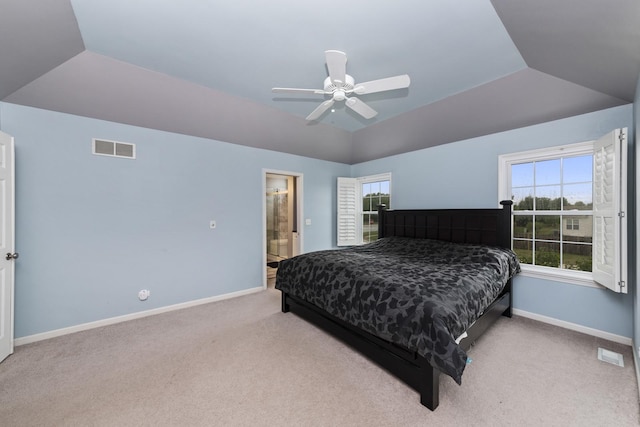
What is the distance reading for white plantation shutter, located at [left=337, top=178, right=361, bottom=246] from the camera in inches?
212

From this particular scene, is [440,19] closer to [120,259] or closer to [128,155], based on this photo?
[128,155]

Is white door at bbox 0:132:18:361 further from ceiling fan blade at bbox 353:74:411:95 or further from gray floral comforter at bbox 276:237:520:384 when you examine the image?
ceiling fan blade at bbox 353:74:411:95

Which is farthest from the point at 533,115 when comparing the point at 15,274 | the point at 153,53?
the point at 15,274

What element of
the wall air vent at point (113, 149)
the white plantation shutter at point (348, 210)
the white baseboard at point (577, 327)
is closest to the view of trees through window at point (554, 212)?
the white baseboard at point (577, 327)

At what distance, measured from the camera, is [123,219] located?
3.12m

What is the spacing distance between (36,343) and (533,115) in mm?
6148

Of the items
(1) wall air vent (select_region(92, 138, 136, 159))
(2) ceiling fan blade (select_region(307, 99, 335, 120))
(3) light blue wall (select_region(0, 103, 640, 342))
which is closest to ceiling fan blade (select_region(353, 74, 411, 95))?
(2) ceiling fan blade (select_region(307, 99, 335, 120))

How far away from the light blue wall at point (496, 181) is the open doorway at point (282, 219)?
2.04m

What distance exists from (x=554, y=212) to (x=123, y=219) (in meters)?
5.42

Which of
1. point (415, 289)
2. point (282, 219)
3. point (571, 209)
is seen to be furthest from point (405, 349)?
point (282, 219)

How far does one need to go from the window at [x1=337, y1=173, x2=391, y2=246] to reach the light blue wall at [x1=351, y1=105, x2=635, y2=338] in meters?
0.66

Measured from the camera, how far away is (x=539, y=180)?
3.20 m

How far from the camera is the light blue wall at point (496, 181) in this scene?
2615 millimetres

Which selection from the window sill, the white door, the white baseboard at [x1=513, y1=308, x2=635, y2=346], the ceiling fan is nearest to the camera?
the ceiling fan
